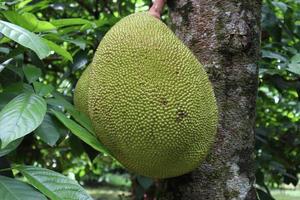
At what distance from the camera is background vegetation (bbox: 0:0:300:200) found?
2.54 ft

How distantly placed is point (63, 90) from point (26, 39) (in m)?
1.03

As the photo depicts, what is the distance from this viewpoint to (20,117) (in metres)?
0.75

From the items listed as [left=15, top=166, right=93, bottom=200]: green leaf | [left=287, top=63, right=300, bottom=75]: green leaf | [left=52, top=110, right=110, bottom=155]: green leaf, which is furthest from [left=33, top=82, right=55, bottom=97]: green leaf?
[left=287, top=63, right=300, bottom=75]: green leaf

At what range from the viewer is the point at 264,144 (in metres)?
1.73

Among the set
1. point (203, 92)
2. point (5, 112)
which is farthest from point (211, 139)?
point (5, 112)

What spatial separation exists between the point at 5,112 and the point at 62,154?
1.47 metres

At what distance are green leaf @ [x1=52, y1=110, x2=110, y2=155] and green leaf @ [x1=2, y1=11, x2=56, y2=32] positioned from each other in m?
0.21

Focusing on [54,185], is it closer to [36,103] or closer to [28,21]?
[36,103]

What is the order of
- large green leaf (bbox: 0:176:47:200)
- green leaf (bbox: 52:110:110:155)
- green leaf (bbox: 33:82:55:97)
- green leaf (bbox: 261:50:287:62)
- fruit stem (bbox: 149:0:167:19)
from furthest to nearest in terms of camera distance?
1. green leaf (bbox: 261:50:287:62)
2. fruit stem (bbox: 149:0:167:19)
3. green leaf (bbox: 33:82:55:97)
4. green leaf (bbox: 52:110:110:155)
5. large green leaf (bbox: 0:176:47:200)

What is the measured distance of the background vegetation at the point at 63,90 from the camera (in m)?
0.78

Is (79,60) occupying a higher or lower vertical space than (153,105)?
lower

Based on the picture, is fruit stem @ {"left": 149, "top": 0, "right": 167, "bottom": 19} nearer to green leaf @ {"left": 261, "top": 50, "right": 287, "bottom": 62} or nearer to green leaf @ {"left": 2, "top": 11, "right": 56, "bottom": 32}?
green leaf @ {"left": 2, "top": 11, "right": 56, "bottom": 32}

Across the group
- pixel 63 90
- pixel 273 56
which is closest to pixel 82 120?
pixel 273 56

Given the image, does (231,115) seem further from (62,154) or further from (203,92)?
(62,154)
